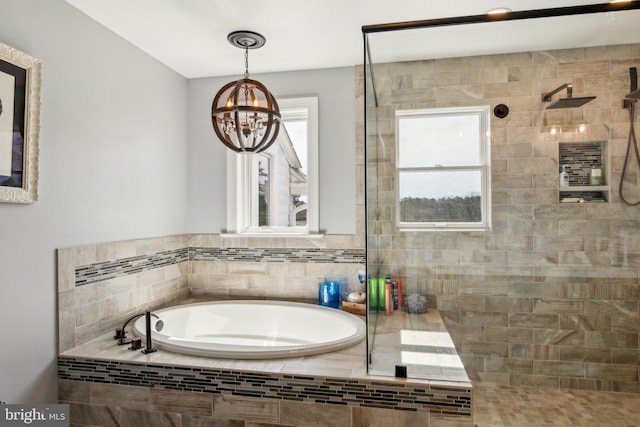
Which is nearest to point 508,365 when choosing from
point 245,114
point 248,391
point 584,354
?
point 584,354

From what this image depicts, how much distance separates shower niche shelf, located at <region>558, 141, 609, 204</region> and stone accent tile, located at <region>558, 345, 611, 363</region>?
28.4 inches

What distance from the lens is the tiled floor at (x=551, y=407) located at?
1884 millimetres

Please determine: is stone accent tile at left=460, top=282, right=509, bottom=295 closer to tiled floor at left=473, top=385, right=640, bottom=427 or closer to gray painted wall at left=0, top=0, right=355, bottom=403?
tiled floor at left=473, top=385, right=640, bottom=427

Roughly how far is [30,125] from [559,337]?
281 cm

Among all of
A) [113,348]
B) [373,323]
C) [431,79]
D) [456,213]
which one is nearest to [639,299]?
[456,213]

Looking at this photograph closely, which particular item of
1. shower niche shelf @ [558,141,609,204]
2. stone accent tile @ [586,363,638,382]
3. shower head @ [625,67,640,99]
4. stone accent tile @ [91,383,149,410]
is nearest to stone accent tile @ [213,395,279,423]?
stone accent tile @ [91,383,149,410]

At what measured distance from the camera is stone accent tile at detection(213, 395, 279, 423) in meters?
1.89

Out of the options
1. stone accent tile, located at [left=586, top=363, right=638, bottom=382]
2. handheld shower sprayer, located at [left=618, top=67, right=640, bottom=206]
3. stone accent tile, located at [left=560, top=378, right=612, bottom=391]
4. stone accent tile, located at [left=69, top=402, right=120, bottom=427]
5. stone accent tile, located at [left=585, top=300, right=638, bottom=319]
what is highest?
handheld shower sprayer, located at [left=618, top=67, right=640, bottom=206]

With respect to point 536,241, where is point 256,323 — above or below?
below

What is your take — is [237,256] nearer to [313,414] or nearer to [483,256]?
[313,414]

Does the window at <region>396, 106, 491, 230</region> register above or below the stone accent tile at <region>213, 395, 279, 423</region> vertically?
above

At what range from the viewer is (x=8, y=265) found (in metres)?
1.86

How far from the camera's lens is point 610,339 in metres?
1.91

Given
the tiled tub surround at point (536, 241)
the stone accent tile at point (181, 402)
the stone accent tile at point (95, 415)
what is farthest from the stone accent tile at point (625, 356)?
the stone accent tile at point (95, 415)
